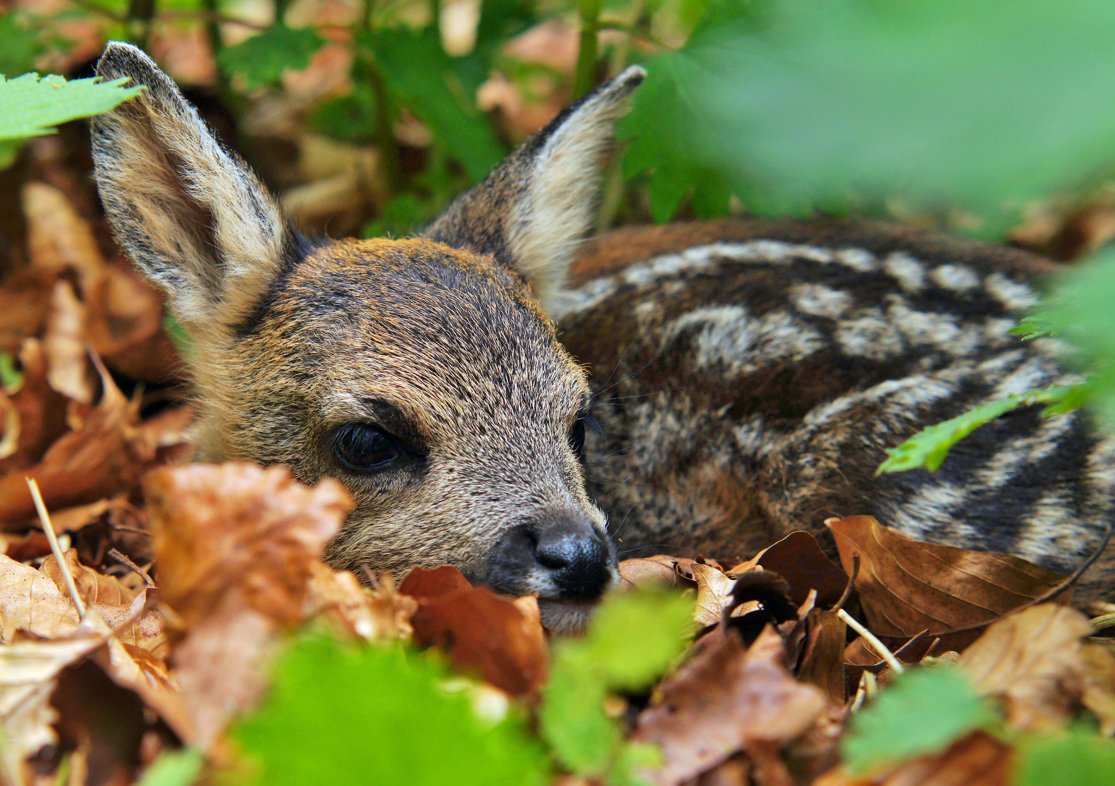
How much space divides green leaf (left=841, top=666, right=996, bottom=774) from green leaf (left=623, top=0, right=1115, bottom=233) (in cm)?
100

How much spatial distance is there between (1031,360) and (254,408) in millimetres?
2931

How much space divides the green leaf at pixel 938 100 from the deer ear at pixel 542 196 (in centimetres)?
297

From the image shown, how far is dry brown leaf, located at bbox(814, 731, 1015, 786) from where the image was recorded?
88.7 inches

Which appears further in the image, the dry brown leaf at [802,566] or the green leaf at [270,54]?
the green leaf at [270,54]

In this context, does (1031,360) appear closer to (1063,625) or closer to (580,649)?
(1063,625)

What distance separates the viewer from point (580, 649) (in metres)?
2.12

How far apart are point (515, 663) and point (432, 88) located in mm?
3280

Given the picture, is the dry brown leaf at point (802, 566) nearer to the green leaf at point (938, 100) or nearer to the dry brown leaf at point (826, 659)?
the dry brown leaf at point (826, 659)

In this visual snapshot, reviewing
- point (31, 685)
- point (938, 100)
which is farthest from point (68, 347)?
point (938, 100)

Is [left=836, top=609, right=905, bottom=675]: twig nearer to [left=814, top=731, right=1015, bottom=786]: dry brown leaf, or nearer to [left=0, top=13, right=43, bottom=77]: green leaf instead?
[left=814, top=731, right=1015, bottom=786]: dry brown leaf

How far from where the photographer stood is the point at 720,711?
Result: 8.55 feet

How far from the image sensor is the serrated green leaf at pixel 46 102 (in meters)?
2.80

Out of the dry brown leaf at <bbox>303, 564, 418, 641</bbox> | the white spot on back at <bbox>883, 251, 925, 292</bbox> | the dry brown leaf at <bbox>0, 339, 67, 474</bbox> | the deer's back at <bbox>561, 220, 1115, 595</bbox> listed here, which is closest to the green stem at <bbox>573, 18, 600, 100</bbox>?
the deer's back at <bbox>561, 220, 1115, 595</bbox>

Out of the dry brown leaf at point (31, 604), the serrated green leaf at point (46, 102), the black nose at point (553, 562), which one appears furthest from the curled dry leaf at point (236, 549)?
the serrated green leaf at point (46, 102)
